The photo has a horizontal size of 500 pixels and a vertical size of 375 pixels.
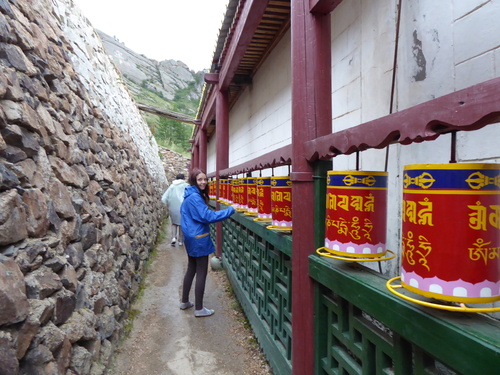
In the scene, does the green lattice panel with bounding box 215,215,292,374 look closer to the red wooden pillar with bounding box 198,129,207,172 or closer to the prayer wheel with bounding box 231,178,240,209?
the prayer wheel with bounding box 231,178,240,209

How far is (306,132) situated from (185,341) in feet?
9.03

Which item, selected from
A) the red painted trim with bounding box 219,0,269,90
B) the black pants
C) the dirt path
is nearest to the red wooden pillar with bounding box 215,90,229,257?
the red painted trim with bounding box 219,0,269,90

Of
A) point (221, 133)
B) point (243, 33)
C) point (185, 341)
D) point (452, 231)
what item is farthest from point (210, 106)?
point (452, 231)

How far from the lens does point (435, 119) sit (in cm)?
100

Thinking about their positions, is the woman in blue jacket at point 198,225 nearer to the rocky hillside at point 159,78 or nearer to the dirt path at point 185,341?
the dirt path at point 185,341

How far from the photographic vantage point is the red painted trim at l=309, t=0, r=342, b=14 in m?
1.93

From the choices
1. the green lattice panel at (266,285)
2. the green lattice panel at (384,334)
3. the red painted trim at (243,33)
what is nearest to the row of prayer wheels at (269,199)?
the green lattice panel at (266,285)

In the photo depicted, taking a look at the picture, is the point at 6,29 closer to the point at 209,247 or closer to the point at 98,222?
the point at 98,222

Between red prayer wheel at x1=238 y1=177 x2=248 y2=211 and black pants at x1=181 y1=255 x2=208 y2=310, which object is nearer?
red prayer wheel at x1=238 y1=177 x2=248 y2=211

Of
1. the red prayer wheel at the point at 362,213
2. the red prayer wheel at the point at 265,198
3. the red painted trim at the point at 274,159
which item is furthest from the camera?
the red prayer wheel at the point at 265,198

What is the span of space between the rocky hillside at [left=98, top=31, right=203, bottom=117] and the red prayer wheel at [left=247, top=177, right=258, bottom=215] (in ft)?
115

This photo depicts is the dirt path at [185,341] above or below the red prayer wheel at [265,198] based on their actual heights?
below

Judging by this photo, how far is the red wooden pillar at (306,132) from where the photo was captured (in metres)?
2.00

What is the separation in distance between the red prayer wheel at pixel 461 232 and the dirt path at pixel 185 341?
8.16ft
